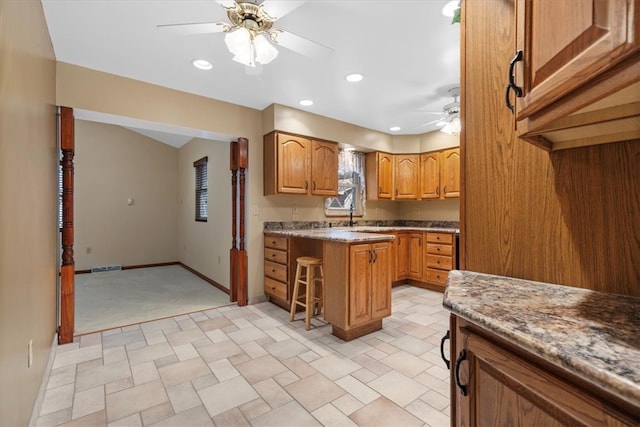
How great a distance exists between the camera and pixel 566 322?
0.71m

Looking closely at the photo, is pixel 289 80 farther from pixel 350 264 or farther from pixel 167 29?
pixel 350 264

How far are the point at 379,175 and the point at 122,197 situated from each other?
17.4 ft

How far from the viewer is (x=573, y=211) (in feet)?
3.19

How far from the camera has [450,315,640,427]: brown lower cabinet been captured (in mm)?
540

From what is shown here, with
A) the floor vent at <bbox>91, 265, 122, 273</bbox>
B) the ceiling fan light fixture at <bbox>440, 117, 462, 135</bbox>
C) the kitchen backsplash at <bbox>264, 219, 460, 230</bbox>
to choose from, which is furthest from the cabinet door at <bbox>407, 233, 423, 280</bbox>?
the floor vent at <bbox>91, 265, 122, 273</bbox>

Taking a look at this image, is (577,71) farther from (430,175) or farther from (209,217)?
(209,217)

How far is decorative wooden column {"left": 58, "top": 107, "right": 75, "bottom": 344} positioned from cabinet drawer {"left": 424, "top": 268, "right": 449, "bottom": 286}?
433 cm

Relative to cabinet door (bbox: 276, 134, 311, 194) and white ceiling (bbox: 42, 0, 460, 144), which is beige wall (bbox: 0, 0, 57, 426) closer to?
white ceiling (bbox: 42, 0, 460, 144)

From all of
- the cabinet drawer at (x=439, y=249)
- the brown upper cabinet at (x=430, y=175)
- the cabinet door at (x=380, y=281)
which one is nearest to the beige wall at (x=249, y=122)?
the brown upper cabinet at (x=430, y=175)

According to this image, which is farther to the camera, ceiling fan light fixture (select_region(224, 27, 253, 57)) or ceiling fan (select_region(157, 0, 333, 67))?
ceiling fan light fixture (select_region(224, 27, 253, 57))

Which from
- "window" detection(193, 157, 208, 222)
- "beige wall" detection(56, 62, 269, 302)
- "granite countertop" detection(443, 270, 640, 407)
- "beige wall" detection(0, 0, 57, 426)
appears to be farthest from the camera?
"window" detection(193, 157, 208, 222)

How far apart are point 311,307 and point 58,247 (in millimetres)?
2463

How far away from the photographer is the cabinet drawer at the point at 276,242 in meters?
3.56

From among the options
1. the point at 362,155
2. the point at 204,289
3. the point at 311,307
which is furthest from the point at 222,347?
the point at 362,155
